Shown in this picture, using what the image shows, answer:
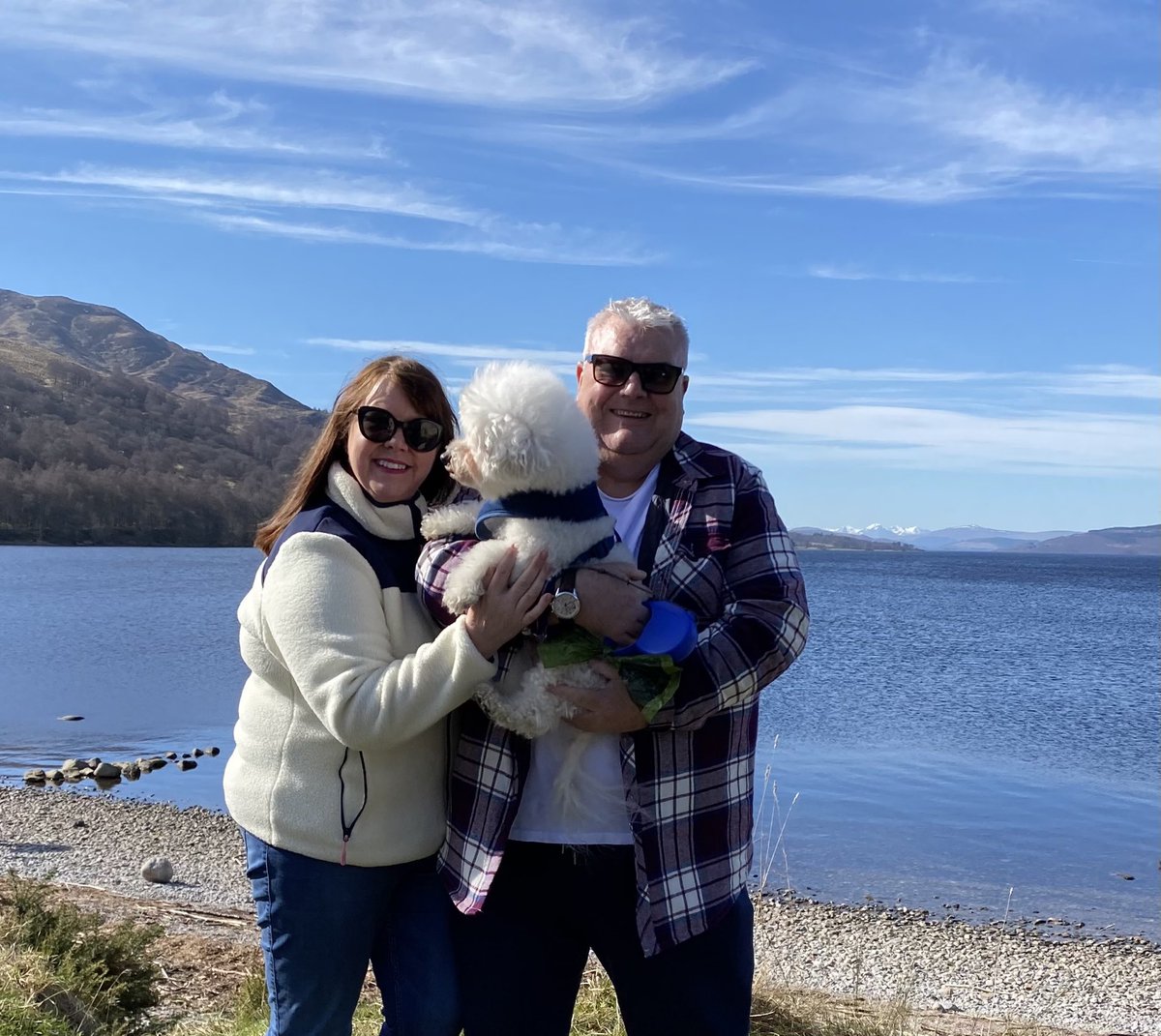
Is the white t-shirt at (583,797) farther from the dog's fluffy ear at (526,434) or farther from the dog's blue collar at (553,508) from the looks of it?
the dog's fluffy ear at (526,434)

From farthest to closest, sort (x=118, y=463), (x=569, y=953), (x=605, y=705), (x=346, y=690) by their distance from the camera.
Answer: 1. (x=118, y=463)
2. (x=569, y=953)
3. (x=605, y=705)
4. (x=346, y=690)

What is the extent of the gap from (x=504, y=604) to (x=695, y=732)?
2.05 ft

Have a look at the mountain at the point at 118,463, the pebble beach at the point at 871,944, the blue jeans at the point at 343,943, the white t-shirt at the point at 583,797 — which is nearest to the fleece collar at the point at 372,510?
the white t-shirt at the point at 583,797

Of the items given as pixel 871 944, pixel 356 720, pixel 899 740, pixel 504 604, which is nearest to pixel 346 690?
pixel 356 720

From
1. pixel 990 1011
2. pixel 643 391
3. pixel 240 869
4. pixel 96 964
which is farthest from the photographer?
pixel 240 869

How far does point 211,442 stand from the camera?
141750mm

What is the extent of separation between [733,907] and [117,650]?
Answer: 116ft

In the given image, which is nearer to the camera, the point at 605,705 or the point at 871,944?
the point at 605,705

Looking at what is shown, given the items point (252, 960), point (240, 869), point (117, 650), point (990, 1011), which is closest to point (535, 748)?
point (252, 960)

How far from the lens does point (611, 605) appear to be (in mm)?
2752

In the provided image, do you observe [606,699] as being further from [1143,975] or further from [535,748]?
[1143,975]

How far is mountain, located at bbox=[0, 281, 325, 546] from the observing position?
347 feet

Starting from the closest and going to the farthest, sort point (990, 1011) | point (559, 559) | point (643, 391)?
point (559, 559) → point (643, 391) → point (990, 1011)

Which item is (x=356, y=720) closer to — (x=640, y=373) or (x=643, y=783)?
(x=643, y=783)
